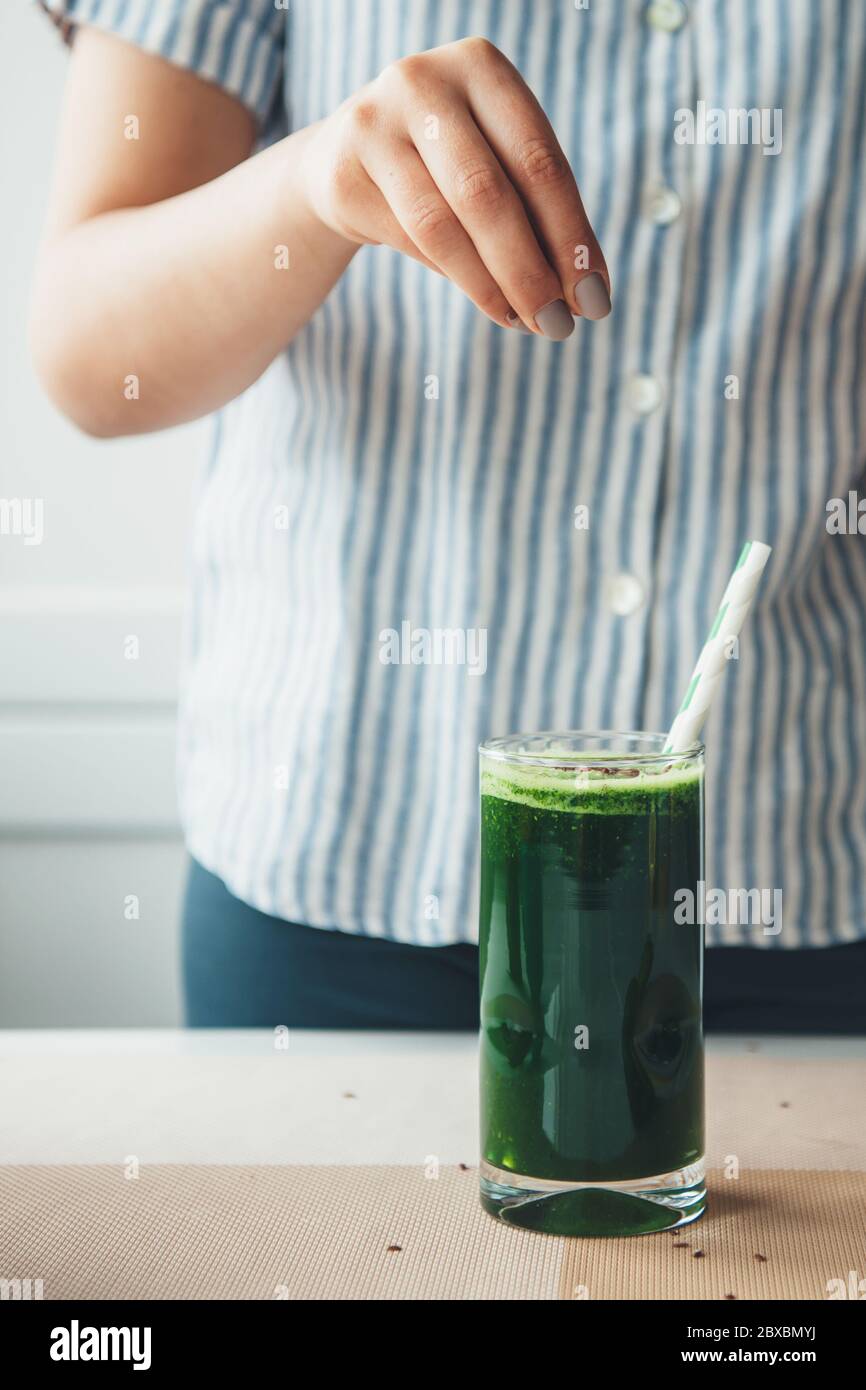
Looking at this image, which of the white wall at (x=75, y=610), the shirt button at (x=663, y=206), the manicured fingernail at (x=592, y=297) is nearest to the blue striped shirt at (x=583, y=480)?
the shirt button at (x=663, y=206)

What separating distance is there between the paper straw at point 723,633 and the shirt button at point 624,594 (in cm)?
25

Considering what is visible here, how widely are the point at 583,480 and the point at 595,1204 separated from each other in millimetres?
370

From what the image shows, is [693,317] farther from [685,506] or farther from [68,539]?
[68,539]

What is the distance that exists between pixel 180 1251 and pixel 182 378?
42 centimetres

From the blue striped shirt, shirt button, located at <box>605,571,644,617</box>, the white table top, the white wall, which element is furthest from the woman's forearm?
the white wall

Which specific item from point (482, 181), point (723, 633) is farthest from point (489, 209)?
point (723, 633)

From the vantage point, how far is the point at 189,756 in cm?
81

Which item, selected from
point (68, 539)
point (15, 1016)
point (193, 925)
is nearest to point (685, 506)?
point (193, 925)

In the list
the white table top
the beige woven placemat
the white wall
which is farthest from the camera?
the white wall

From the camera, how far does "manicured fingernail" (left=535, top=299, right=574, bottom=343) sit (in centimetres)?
50

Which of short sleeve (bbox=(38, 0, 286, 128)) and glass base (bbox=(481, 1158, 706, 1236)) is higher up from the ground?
short sleeve (bbox=(38, 0, 286, 128))

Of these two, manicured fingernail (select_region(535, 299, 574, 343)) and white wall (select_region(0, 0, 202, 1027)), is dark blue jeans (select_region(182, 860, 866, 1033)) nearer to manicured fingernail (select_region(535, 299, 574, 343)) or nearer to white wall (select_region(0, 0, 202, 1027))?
manicured fingernail (select_region(535, 299, 574, 343))

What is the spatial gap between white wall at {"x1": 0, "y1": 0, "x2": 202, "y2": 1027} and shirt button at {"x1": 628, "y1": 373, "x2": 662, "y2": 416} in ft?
2.45

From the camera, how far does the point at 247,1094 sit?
0.59 meters
